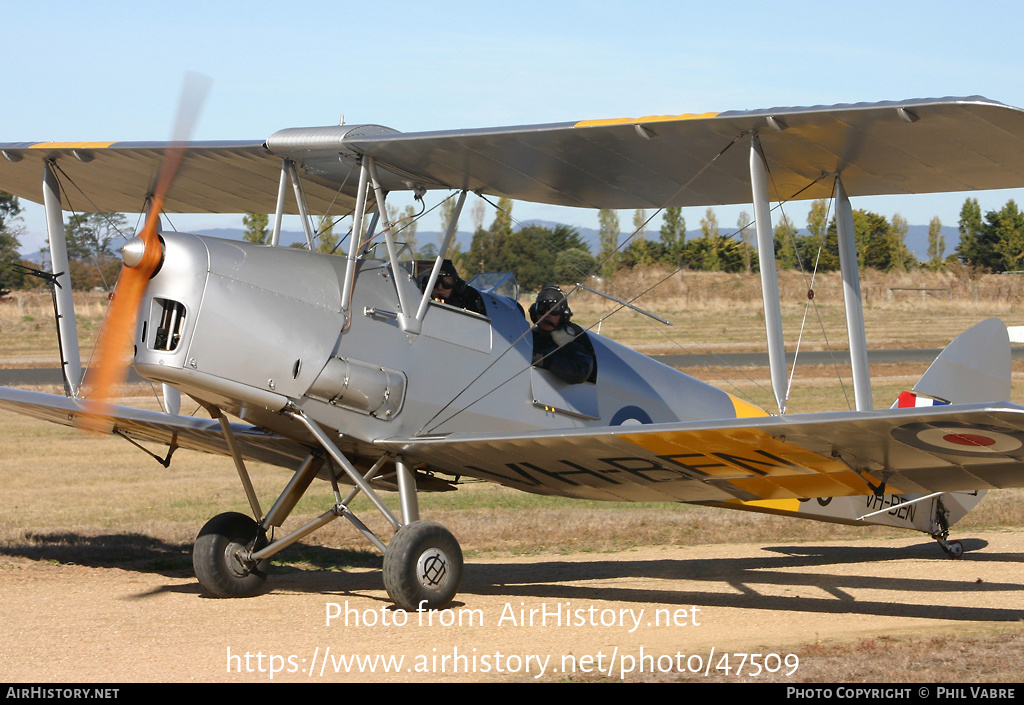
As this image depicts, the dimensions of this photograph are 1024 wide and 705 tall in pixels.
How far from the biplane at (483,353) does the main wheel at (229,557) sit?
0.02 m

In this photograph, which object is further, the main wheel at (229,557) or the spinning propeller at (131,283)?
the main wheel at (229,557)

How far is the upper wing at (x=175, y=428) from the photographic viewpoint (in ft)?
28.7

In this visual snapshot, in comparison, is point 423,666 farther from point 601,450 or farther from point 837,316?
point 837,316

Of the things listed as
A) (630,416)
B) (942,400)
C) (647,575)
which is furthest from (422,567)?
(942,400)

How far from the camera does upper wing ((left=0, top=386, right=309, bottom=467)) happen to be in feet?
28.7

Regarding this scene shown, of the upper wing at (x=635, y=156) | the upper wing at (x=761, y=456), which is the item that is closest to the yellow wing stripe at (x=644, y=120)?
the upper wing at (x=635, y=156)

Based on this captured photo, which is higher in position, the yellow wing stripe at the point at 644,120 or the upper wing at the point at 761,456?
the yellow wing stripe at the point at 644,120

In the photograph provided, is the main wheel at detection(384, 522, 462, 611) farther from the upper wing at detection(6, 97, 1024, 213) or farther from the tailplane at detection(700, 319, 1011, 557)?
the tailplane at detection(700, 319, 1011, 557)

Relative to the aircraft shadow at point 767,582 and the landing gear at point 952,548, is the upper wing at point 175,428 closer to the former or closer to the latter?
the aircraft shadow at point 767,582

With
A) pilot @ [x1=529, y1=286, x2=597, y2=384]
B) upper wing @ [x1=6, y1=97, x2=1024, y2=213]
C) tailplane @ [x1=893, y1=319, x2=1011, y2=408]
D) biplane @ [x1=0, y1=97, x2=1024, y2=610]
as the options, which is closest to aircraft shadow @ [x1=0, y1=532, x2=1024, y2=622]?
biplane @ [x1=0, y1=97, x2=1024, y2=610]

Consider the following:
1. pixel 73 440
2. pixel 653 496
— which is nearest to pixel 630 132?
pixel 653 496

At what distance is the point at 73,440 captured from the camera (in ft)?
58.3

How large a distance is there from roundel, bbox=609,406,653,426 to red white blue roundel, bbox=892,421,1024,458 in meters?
2.96
